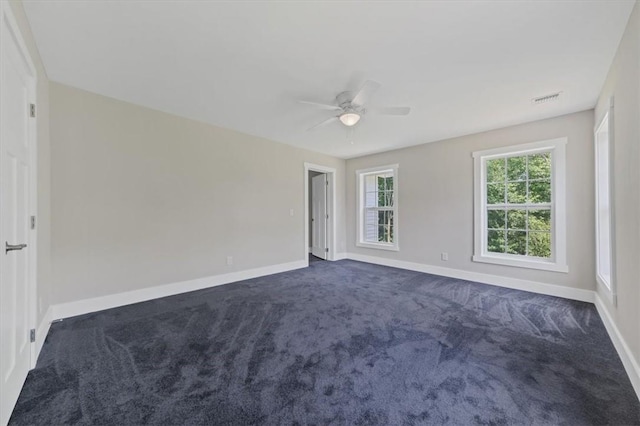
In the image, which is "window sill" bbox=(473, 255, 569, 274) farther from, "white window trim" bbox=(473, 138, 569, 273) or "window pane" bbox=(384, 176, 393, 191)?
"window pane" bbox=(384, 176, 393, 191)

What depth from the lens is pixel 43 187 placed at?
2395 millimetres

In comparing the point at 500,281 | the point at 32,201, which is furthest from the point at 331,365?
the point at 500,281

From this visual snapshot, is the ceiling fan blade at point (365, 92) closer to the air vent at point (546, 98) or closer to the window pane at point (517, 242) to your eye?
the air vent at point (546, 98)

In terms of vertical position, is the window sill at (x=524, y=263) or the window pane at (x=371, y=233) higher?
the window pane at (x=371, y=233)

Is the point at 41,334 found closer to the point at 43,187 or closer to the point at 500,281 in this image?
the point at 43,187

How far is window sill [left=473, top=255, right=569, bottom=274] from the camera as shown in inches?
138

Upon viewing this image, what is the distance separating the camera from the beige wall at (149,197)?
2789mm

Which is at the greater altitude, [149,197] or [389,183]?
[389,183]

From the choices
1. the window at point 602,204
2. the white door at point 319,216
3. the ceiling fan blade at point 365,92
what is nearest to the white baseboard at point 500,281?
the window at point 602,204

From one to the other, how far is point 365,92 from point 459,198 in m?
2.87

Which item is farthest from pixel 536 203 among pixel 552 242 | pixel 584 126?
pixel 584 126

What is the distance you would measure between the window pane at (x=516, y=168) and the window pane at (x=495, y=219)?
536 mm

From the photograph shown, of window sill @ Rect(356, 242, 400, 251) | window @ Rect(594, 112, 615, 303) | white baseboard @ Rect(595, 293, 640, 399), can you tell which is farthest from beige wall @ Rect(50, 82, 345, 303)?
window @ Rect(594, 112, 615, 303)

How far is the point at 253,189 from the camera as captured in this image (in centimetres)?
443
